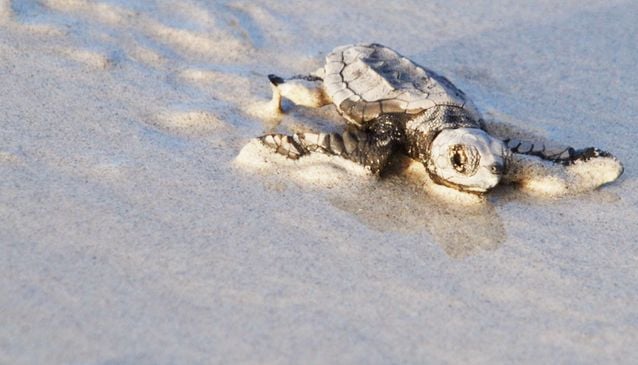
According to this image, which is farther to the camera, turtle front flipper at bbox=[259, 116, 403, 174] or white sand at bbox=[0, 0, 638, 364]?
turtle front flipper at bbox=[259, 116, 403, 174]

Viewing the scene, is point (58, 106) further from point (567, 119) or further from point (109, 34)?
point (567, 119)

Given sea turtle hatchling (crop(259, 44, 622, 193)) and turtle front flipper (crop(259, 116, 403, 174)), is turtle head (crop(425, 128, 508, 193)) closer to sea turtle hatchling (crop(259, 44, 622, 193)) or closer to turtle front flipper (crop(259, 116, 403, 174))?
sea turtle hatchling (crop(259, 44, 622, 193))

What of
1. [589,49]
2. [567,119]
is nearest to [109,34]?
[567,119]

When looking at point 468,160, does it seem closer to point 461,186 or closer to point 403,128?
point 461,186

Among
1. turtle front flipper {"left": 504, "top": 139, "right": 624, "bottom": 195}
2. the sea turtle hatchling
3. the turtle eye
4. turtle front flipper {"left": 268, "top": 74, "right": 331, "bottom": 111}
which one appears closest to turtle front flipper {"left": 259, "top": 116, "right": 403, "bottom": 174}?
the sea turtle hatchling

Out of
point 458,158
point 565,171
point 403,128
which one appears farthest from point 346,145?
point 565,171

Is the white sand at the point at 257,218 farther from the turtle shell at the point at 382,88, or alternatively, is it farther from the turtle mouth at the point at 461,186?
the turtle shell at the point at 382,88
